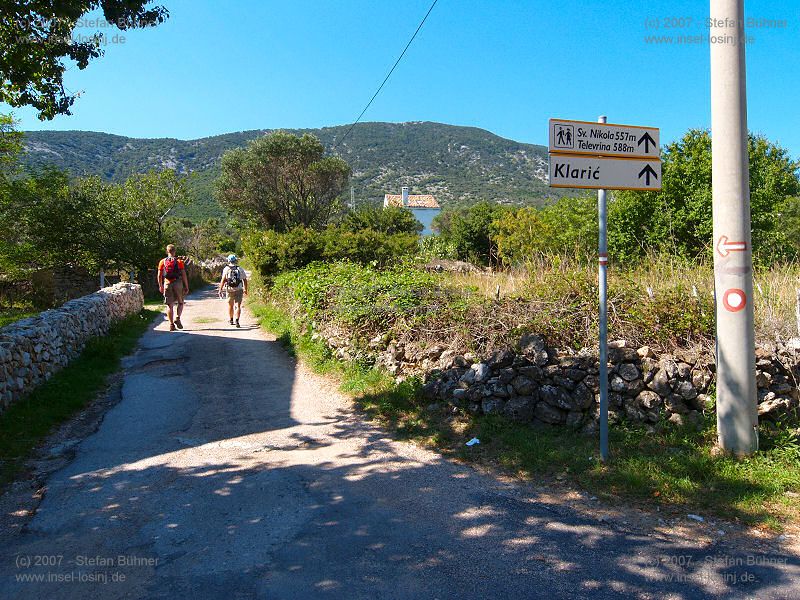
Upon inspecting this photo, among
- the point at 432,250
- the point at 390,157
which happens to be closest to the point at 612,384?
the point at 432,250

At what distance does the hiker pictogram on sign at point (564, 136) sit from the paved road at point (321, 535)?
2742 millimetres

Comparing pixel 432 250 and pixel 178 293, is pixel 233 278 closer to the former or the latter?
pixel 178 293

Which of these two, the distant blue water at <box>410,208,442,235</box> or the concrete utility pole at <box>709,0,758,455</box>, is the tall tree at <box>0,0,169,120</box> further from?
the distant blue water at <box>410,208,442,235</box>

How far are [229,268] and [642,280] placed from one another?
9.44 meters

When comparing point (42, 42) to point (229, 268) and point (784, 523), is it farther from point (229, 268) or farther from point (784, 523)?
point (784, 523)

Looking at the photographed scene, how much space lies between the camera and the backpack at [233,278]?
1273cm

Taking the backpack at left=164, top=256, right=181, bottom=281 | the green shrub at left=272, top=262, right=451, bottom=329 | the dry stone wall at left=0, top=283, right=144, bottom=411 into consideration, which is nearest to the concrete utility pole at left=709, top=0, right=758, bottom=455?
the green shrub at left=272, top=262, right=451, bottom=329

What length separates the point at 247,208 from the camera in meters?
31.8

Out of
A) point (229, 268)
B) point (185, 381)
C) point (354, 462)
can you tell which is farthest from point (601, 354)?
point (229, 268)

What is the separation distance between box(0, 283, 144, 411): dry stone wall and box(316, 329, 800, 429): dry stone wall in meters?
4.89

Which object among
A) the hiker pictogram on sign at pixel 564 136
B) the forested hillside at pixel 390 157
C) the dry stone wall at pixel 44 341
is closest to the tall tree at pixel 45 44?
the dry stone wall at pixel 44 341

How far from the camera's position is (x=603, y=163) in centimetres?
445

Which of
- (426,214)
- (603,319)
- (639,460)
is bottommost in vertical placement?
(639,460)

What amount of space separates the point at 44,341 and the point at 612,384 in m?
7.20
